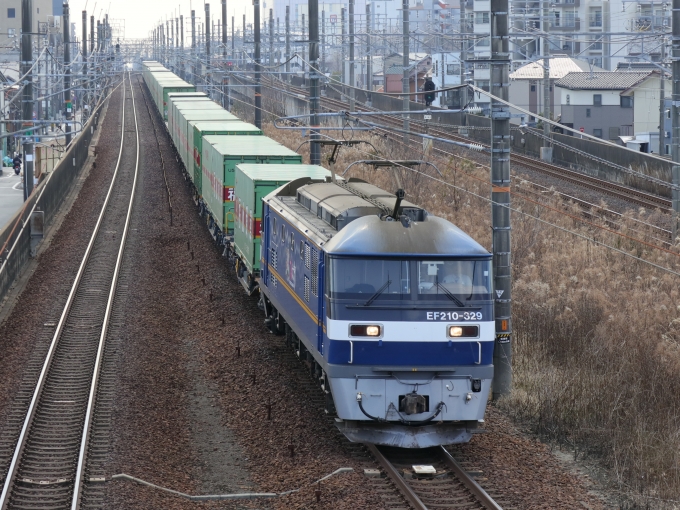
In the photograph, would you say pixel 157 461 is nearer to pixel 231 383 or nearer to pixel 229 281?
pixel 231 383

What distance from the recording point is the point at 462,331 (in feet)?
37.4

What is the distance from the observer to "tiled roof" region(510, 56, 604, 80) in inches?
2559

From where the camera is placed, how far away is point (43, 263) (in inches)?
1001

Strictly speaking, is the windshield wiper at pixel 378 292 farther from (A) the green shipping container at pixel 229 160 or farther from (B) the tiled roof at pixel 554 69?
(B) the tiled roof at pixel 554 69

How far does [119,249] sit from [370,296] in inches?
653

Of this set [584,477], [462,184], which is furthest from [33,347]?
[462,184]

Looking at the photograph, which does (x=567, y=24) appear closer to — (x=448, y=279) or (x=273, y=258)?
(x=273, y=258)

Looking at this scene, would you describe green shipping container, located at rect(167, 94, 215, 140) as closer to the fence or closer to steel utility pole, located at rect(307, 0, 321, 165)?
the fence

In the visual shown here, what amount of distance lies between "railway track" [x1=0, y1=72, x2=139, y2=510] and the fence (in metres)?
1.49

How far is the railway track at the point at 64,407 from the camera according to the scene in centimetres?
1094

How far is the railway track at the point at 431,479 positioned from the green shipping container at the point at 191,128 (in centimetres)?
2079

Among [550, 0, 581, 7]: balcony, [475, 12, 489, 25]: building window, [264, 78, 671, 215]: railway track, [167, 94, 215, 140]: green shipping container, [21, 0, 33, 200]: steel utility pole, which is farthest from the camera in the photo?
[550, 0, 581, 7]: balcony

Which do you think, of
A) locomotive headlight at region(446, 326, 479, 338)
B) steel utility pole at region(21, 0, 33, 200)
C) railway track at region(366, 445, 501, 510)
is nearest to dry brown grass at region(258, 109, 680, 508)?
railway track at region(366, 445, 501, 510)

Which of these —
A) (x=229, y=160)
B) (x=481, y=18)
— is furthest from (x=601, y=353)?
(x=481, y=18)
